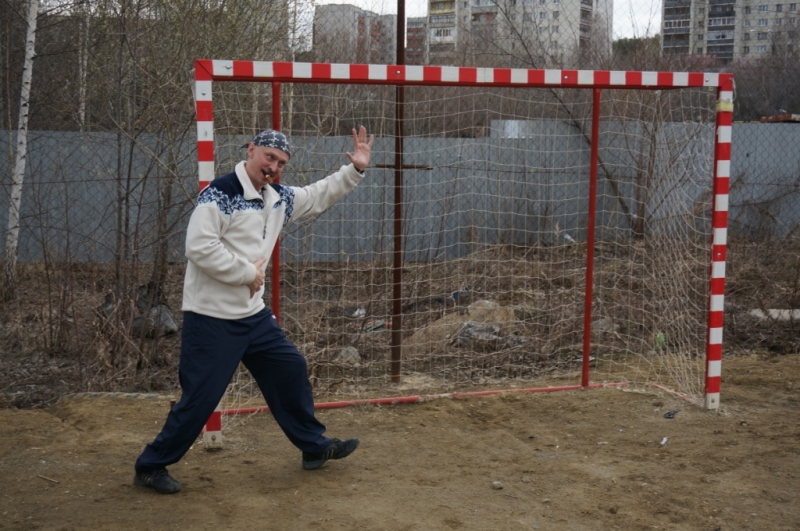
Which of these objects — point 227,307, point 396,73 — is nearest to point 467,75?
point 396,73

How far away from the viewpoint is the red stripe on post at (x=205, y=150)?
527 centimetres

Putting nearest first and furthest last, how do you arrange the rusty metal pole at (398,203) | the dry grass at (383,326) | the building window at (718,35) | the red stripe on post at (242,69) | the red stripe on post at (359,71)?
the red stripe on post at (242,69)
the red stripe on post at (359,71)
the rusty metal pole at (398,203)
the dry grass at (383,326)
the building window at (718,35)

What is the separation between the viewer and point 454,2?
13961 millimetres

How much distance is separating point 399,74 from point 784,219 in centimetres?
1225

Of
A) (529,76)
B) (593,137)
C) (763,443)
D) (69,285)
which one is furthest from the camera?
(69,285)

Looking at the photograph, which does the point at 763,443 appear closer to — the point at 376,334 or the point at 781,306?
the point at 376,334

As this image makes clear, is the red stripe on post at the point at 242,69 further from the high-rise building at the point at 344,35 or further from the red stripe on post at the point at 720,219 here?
the high-rise building at the point at 344,35

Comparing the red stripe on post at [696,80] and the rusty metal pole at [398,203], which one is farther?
the rusty metal pole at [398,203]

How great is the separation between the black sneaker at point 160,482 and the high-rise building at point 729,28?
38.8 feet

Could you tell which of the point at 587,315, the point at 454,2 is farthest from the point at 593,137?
the point at 454,2

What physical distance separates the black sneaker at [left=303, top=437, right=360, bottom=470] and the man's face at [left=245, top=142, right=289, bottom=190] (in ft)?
5.28

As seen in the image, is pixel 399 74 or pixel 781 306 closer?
pixel 399 74

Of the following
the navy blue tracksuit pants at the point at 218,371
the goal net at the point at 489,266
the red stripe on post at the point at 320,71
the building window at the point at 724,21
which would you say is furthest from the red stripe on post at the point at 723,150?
the building window at the point at 724,21

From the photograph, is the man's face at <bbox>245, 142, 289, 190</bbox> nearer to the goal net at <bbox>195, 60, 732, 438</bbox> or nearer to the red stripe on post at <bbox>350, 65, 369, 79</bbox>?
the goal net at <bbox>195, 60, 732, 438</bbox>
